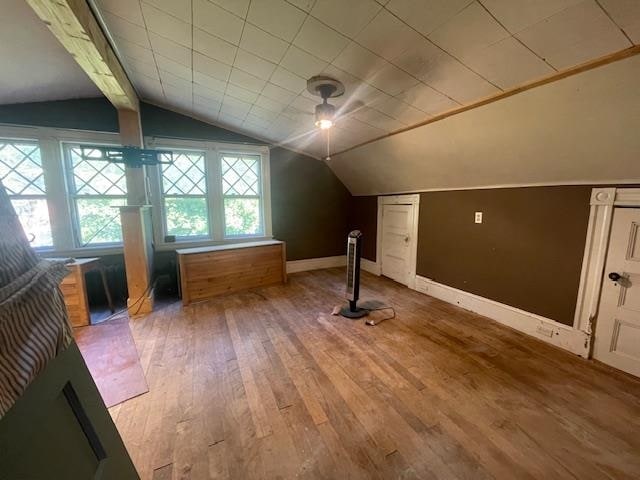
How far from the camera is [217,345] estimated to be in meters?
2.35

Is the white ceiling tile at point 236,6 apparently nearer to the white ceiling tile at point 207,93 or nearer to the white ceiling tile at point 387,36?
the white ceiling tile at point 387,36

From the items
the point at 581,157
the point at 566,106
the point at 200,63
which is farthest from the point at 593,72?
the point at 200,63

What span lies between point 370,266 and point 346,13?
12.4 feet

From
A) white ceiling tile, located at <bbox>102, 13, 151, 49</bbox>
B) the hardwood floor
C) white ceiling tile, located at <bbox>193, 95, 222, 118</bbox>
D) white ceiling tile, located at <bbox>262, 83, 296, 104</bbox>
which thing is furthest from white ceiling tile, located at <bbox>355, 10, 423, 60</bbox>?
the hardwood floor

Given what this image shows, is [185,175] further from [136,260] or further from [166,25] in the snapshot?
[166,25]

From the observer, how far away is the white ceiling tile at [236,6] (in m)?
1.50

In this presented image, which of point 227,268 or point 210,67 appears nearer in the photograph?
point 210,67

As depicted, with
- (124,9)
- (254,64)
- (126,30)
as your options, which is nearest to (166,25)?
(124,9)

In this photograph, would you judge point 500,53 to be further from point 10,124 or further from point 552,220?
point 10,124

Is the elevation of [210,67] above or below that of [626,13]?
above

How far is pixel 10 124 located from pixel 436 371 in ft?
16.3

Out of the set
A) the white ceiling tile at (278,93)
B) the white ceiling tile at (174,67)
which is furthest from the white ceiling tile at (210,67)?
the white ceiling tile at (278,93)

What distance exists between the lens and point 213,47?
A: 1.97 meters

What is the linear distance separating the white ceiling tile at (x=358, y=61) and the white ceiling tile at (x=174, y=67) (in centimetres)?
148
